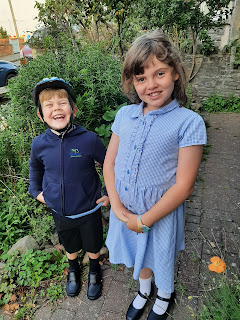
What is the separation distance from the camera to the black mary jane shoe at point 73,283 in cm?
201

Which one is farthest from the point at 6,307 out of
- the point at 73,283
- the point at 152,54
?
the point at 152,54

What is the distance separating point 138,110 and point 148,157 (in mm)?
301

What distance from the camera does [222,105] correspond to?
257 inches

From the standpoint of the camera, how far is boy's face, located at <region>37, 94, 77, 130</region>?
1628 millimetres

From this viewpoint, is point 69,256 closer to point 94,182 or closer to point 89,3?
point 94,182

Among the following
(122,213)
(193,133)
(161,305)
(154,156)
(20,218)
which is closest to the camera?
(193,133)

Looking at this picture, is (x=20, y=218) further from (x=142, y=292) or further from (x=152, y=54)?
(x=152, y=54)

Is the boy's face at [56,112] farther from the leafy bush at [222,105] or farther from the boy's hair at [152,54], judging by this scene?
the leafy bush at [222,105]

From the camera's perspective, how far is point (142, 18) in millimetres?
6277

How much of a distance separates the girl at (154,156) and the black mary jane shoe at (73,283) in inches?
25.6

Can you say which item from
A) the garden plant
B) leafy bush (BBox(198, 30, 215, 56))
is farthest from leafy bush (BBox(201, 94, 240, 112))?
leafy bush (BBox(198, 30, 215, 56))

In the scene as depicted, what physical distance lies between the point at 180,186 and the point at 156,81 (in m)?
0.54

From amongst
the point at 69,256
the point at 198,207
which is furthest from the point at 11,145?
the point at 198,207

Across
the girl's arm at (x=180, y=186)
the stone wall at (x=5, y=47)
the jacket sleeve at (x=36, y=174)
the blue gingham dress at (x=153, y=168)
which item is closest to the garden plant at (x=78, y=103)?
the blue gingham dress at (x=153, y=168)
